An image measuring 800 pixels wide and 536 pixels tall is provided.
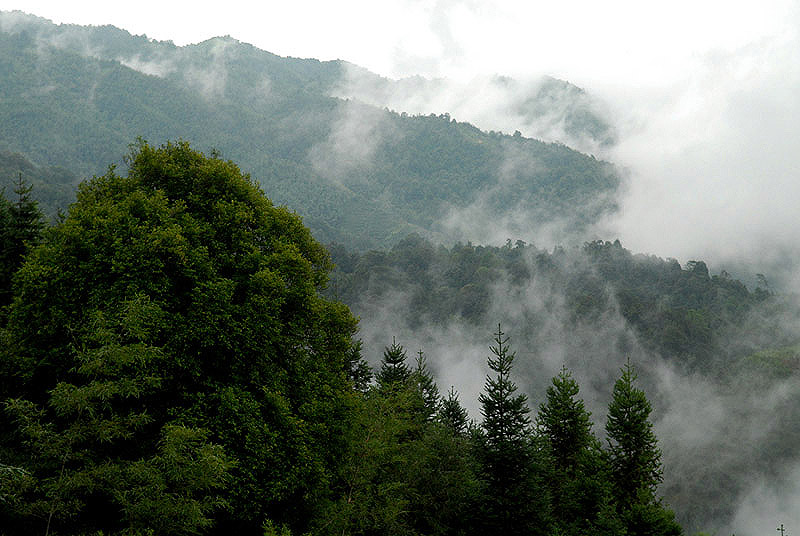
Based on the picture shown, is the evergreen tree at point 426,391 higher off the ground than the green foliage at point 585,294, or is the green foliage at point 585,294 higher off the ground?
the green foliage at point 585,294

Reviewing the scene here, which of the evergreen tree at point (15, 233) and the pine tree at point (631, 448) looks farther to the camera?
the evergreen tree at point (15, 233)

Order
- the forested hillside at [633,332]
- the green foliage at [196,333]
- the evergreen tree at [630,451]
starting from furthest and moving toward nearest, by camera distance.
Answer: the forested hillside at [633,332]
the evergreen tree at [630,451]
the green foliage at [196,333]

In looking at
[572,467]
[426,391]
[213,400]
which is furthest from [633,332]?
[213,400]

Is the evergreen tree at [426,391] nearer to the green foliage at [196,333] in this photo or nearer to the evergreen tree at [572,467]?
the evergreen tree at [572,467]

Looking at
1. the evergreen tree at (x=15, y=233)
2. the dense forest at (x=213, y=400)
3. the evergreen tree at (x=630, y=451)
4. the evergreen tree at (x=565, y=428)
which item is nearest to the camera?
the dense forest at (x=213, y=400)


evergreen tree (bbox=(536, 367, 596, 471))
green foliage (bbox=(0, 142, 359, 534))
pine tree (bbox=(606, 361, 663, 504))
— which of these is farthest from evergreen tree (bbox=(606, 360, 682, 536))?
green foliage (bbox=(0, 142, 359, 534))

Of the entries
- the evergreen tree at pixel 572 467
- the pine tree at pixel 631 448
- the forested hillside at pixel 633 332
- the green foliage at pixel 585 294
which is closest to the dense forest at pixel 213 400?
the pine tree at pixel 631 448

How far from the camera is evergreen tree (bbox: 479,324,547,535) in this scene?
23.2m

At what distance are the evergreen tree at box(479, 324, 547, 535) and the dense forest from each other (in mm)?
76

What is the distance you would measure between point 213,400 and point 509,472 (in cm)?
1190

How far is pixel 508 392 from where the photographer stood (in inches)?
951

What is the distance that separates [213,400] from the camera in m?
18.2

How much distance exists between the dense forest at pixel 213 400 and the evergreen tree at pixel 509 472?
0.25 feet

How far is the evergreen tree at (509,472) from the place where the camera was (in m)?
23.2
